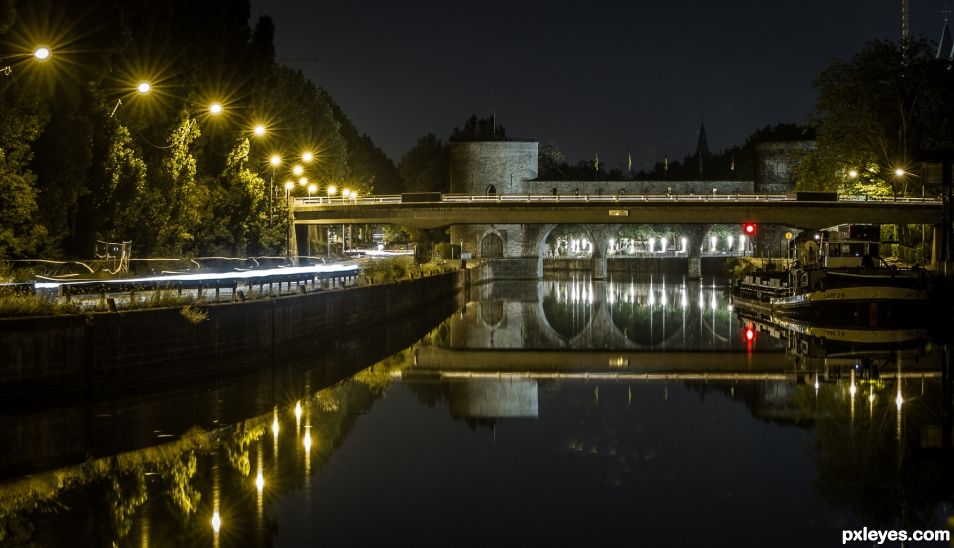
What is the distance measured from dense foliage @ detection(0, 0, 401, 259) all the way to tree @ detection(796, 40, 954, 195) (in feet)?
110

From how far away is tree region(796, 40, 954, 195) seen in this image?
66.1 m

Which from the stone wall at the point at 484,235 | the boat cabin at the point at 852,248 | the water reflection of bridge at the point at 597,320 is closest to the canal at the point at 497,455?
the water reflection of bridge at the point at 597,320

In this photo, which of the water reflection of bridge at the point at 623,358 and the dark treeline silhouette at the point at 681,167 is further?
the dark treeline silhouette at the point at 681,167

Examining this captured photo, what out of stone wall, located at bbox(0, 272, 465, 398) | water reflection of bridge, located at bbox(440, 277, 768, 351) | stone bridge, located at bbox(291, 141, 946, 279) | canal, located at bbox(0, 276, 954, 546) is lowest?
water reflection of bridge, located at bbox(440, 277, 768, 351)

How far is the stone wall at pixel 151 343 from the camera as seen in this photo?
19.3m

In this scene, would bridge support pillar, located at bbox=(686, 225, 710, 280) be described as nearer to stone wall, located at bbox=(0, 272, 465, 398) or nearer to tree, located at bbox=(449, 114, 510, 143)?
tree, located at bbox=(449, 114, 510, 143)

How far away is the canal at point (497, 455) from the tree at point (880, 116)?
40.2 meters

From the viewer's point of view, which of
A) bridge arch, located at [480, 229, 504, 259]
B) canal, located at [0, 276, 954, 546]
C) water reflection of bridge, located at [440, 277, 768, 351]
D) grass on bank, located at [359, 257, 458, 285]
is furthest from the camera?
bridge arch, located at [480, 229, 504, 259]

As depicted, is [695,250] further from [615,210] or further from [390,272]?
[390,272]

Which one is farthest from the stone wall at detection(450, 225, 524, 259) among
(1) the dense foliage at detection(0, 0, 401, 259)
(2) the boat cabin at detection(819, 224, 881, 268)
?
(2) the boat cabin at detection(819, 224, 881, 268)

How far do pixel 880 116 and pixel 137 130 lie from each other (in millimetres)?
46433

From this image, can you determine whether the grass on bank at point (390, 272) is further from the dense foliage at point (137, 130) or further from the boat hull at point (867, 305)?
the boat hull at point (867, 305)

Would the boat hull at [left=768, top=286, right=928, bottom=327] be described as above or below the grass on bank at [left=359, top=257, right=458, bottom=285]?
below

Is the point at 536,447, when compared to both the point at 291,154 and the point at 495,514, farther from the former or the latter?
the point at 291,154
